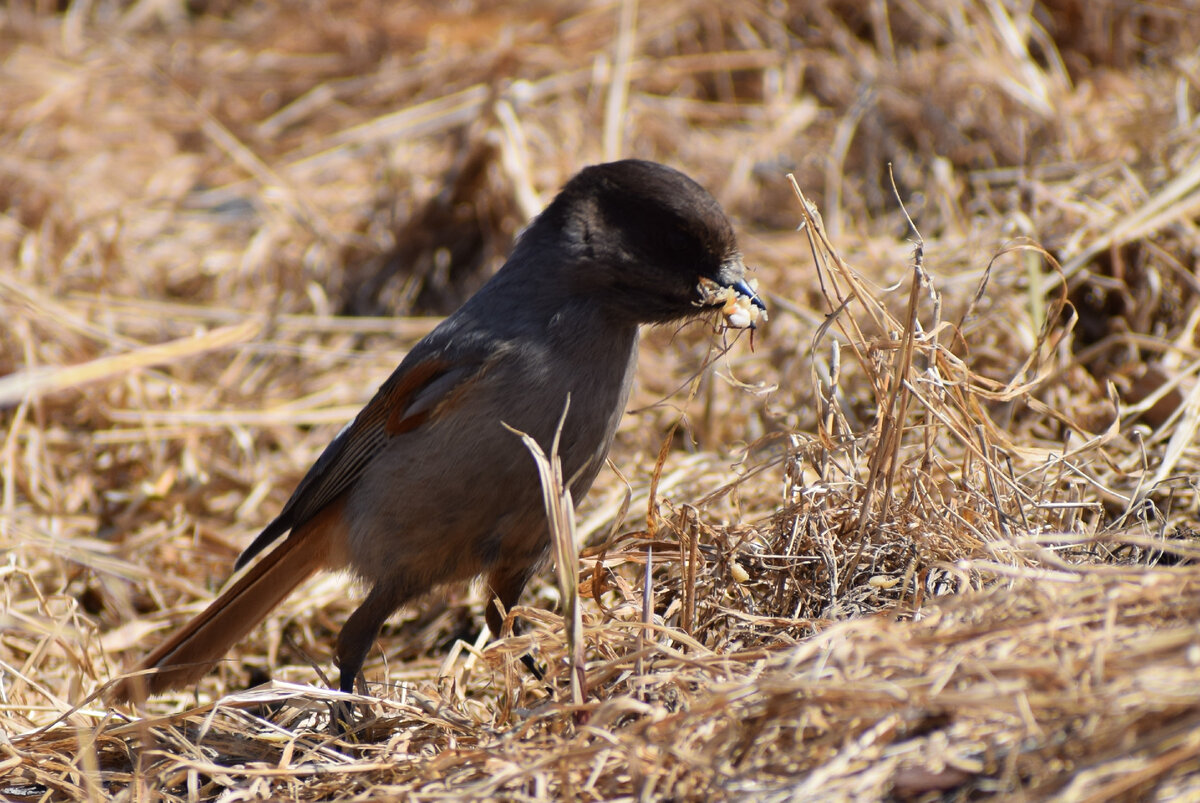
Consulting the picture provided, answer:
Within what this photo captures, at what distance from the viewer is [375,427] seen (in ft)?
13.2

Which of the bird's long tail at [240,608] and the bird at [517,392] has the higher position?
the bird at [517,392]

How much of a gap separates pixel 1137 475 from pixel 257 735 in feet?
8.54

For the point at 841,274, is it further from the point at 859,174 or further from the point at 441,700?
the point at 859,174

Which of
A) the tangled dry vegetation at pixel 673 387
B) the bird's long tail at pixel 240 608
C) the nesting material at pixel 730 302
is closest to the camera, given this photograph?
the tangled dry vegetation at pixel 673 387

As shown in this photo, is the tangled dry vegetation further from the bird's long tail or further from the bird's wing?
the bird's wing

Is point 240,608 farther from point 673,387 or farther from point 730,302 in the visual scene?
point 673,387

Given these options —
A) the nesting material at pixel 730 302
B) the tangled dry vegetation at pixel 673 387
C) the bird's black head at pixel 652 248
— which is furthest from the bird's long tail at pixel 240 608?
the nesting material at pixel 730 302

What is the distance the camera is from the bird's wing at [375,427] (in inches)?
147

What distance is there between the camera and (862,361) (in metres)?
3.21

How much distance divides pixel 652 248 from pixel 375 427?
113 centimetres

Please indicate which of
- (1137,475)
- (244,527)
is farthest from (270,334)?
(1137,475)

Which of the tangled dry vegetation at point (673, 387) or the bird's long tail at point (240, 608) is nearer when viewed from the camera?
the tangled dry vegetation at point (673, 387)

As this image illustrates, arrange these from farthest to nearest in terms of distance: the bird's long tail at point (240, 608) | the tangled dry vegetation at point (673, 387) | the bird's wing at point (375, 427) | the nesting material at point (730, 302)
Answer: the bird's long tail at point (240, 608)
the bird's wing at point (375, 427)
the nesting material at point (730, 302)
the tangled dry vegetation at point (673, 387)

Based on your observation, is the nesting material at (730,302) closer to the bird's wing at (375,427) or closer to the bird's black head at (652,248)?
the bird's black head at (652,248)
